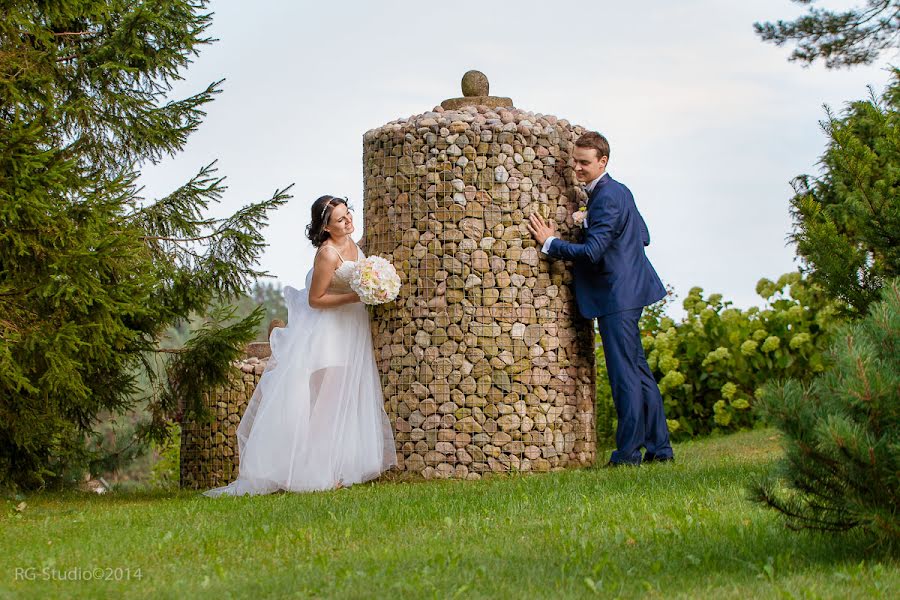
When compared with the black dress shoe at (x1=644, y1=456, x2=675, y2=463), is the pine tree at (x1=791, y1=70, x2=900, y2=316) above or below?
above

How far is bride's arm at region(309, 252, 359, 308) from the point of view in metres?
8.32

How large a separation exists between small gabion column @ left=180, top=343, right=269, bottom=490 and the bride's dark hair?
2.54m

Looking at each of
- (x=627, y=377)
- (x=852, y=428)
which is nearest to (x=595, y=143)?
(x=627, y=377)

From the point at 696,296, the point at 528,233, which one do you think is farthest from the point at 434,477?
the point at 696,296

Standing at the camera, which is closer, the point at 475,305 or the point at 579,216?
the point at 475,305

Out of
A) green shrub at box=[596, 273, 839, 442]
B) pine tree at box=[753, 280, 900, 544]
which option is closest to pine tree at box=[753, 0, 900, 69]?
green shrub at box=[596, 273, 839, 442]

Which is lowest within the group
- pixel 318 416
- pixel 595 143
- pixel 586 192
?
pixel 318 416

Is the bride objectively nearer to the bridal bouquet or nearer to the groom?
the bridal bouquet

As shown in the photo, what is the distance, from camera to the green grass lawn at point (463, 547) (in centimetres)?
447

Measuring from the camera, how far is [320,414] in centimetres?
830

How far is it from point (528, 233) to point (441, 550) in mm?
3799

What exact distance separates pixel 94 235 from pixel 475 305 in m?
2.83

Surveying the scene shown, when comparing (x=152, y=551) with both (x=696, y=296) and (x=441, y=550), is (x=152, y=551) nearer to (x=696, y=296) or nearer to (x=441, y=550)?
(x=441, y=550)

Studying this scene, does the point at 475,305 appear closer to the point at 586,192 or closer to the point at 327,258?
the point at 327,258
